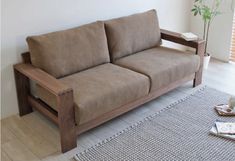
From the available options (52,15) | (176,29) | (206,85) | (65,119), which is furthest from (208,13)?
(65,119)

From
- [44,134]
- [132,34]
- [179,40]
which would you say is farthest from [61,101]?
[179,40]

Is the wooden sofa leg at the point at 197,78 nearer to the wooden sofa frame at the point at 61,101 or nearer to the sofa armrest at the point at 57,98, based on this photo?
the wooden sofa frame at the point at 61,101

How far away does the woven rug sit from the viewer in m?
2.43

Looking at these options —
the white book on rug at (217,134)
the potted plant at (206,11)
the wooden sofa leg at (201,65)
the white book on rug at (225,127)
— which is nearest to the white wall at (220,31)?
the potted plant at (206,11)

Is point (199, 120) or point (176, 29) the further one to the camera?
point (176, 29)

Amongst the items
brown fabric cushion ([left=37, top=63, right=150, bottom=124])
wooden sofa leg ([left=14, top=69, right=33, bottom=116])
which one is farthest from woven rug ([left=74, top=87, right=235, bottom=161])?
wooden sofa leg ([left=14, top=69, right=33, bottom=116])

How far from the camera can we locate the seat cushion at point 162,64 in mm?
2957

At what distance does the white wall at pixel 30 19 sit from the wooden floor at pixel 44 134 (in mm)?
230

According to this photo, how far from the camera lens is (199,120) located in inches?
113

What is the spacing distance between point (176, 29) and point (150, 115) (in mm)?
1776

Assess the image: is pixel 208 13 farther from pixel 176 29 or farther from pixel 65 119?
pixel 65 119

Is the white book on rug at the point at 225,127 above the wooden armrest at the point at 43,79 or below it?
below

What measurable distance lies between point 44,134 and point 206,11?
96.3 inches

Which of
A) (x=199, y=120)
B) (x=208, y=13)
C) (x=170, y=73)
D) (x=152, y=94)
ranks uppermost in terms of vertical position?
(x=208, y=13)
